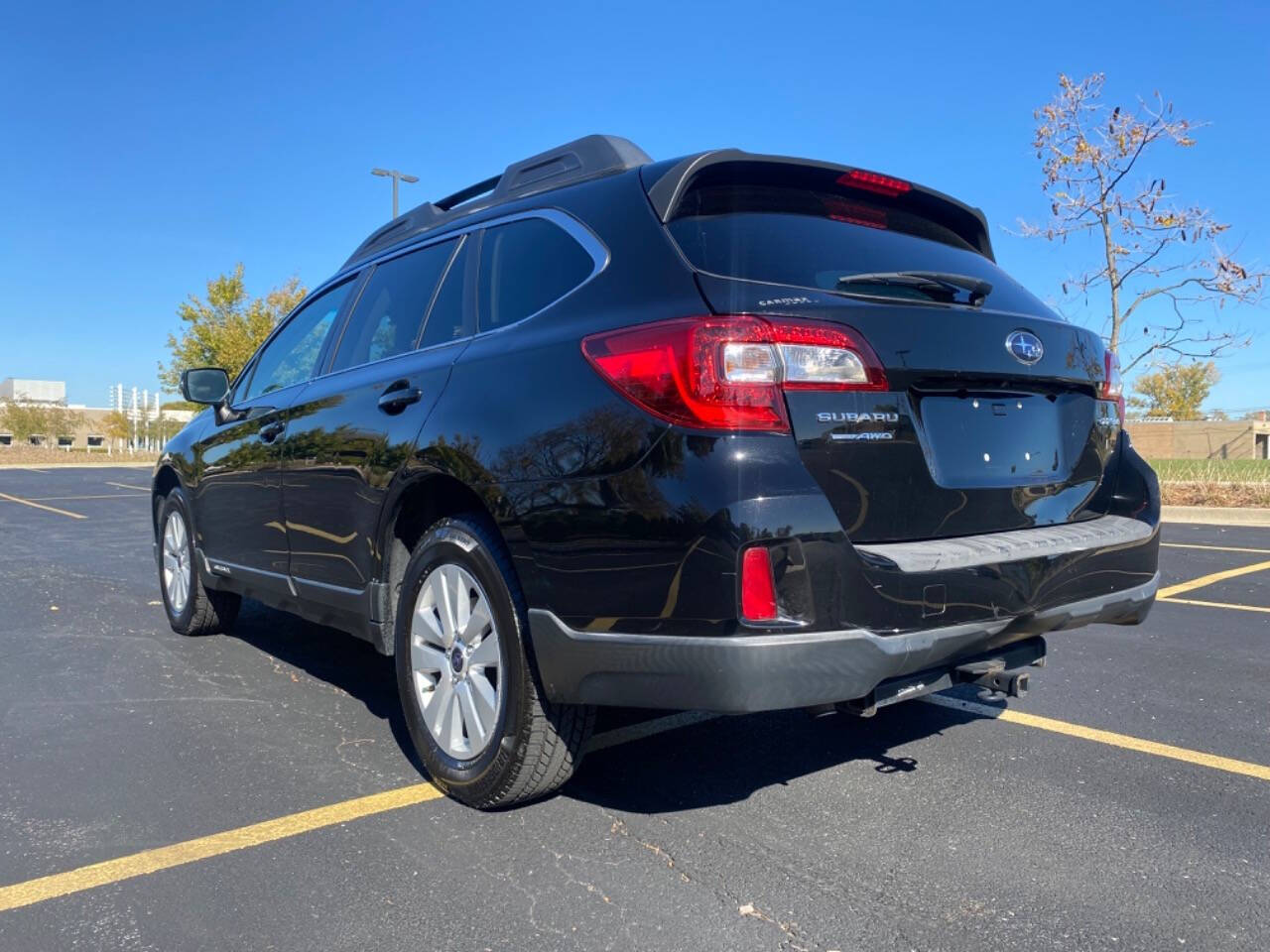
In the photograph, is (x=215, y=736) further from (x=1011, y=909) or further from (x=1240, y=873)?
(x=1240, y=873)

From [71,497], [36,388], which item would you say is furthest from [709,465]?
[36,388]

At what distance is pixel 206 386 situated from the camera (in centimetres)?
536

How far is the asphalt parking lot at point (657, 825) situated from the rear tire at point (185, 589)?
65cm

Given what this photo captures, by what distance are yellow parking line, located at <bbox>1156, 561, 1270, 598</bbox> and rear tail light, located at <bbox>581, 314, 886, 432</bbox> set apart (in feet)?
17.6

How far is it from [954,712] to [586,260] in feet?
8.07

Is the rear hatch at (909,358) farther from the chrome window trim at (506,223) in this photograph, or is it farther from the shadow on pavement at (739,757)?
the shadow on pavement at (739,757)

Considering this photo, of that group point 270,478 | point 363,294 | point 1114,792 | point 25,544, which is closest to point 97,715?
point 270,478

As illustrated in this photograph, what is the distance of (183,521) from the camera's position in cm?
552

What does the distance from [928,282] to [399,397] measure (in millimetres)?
1778

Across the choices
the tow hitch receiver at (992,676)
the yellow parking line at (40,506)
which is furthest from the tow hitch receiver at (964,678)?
the yellow parking line at (40,506)

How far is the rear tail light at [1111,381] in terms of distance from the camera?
3.33 metres

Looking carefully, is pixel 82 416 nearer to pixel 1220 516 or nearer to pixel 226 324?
pixel 226 324

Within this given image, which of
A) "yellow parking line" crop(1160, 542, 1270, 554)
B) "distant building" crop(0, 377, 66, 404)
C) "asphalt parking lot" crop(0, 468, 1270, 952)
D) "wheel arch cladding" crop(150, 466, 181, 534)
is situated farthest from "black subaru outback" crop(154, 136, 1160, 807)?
"distant building" crop(0, 377, 66, 404)

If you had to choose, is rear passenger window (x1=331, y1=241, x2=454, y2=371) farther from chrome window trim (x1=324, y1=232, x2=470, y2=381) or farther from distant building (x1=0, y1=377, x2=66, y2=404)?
distant building (x1=0, y1=377, x2=66, y2=404)
